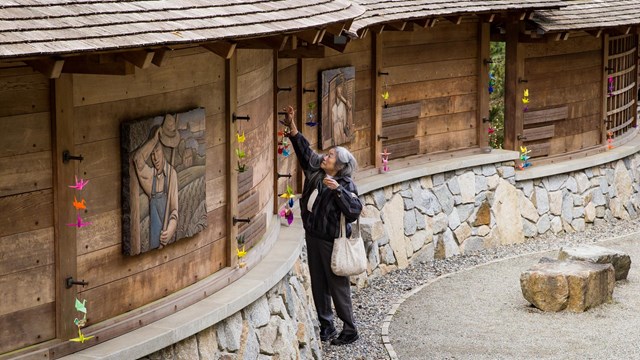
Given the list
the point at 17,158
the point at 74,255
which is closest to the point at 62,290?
the point at 74,255

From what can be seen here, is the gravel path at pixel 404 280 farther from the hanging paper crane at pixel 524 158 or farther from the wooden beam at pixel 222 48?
the wooden beam at pixel 222 48

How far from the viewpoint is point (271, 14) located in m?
8.97

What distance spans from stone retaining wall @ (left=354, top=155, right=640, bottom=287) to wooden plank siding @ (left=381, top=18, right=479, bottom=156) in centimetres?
67

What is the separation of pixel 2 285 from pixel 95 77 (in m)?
1.44

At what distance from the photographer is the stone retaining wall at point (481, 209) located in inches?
585

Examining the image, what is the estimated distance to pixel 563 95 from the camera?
59.7 feet

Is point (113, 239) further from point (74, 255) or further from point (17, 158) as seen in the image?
point (17, 158)

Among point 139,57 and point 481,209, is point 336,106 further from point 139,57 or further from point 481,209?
point 139,57

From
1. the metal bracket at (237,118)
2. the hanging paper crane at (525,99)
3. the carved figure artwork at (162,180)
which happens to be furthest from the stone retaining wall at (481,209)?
the carved figure artwork at (162,180)

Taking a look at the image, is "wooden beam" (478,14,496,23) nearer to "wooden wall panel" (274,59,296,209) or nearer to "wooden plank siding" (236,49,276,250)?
"wooden wall panel" (274,59,296,209)

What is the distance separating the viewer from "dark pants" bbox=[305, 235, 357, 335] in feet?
36.9

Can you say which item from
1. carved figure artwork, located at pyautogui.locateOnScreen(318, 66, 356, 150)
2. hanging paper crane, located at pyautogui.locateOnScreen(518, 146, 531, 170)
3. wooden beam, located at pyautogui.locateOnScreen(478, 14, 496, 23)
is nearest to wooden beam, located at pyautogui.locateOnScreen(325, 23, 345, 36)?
carved figure artwork, located at pyautogui.locateOnScreen(318, 66, 356, 150)

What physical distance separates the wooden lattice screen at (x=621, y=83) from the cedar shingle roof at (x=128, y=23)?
10.8 m

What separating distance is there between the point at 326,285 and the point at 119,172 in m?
3.71
